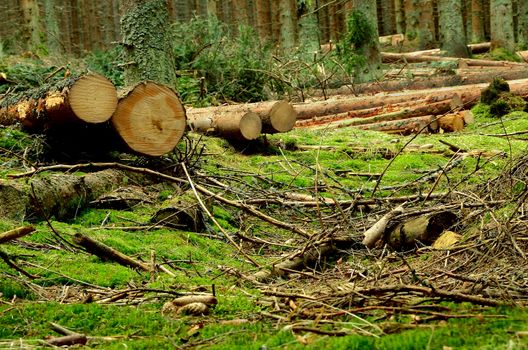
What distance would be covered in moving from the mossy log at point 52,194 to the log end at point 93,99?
513 mm

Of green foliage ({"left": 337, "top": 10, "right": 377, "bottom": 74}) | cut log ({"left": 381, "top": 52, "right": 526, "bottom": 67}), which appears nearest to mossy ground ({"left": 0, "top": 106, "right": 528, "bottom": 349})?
green foliage ({"left": 337, "top": 10, "right": 377, "bottom": 74})

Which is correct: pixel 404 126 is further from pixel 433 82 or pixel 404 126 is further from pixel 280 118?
pixel 433 82

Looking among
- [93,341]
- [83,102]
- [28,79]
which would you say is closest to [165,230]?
[83,102]

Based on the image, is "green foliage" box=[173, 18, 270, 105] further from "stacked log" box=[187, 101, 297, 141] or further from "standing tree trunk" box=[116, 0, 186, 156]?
"standing tree trunk" box=[116, 0, 186, 156]

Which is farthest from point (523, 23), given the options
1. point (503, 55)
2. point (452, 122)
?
point (452, 122)

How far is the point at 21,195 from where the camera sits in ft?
15.4

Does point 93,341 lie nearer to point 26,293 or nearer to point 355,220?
point 26,293

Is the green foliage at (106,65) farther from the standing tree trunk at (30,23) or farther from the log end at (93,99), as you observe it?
the standing tree trunk at (30,23)

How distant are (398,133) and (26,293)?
7.18 metres

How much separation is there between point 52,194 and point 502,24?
15.5 metres

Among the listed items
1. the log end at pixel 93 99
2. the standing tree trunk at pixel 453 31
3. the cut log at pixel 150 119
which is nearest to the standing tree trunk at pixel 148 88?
the cut log at pixel 150 119

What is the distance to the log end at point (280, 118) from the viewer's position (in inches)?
304

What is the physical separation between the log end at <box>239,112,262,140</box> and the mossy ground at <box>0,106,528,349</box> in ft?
0.97

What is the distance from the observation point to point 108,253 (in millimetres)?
3979
